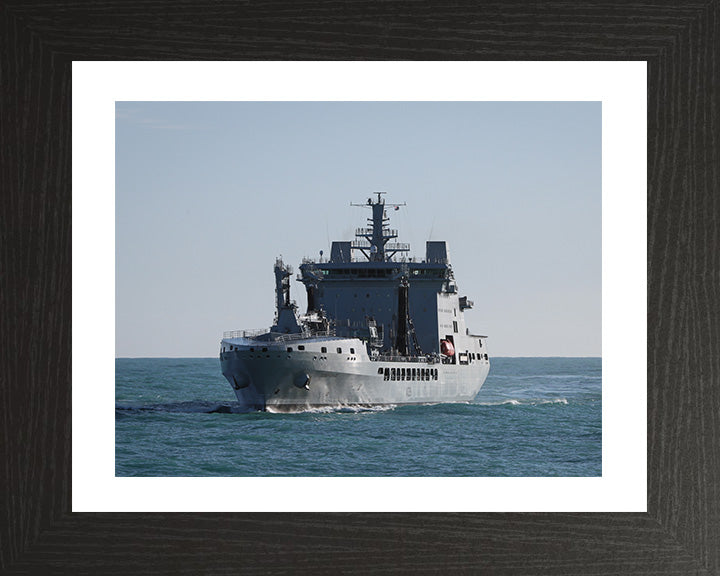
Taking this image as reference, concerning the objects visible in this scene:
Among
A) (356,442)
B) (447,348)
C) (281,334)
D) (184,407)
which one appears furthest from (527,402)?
(356,442)

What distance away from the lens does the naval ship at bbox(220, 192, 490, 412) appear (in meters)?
18.3

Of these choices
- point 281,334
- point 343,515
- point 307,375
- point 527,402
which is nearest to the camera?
point 343,515

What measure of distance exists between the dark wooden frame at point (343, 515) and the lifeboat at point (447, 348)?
48.6ft

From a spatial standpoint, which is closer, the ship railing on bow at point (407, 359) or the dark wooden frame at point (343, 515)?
the dark wooden frame at point (343, 515)

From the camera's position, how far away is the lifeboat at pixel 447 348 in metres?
21.2

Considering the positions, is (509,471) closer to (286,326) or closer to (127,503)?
(286,326)

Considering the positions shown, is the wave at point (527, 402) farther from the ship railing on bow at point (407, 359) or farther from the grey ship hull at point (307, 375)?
the grey ship hull at point (307, 375)

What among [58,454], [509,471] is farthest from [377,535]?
[509,471]

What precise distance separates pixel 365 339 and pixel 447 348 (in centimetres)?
183

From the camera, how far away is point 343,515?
6371mm

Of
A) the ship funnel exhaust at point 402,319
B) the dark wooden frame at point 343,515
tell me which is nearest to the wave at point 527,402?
the ship funnel exhaust at point 402,319

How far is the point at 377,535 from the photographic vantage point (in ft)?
20.9

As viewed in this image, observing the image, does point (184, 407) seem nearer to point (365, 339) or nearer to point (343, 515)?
point (365, 339)

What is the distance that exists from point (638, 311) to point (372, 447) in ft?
33.5
